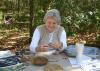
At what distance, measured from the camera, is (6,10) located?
35.2ft

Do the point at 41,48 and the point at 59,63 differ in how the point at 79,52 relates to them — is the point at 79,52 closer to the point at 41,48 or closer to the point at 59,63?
the point at 59,63

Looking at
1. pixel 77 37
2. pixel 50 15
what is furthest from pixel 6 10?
pixel 50 15

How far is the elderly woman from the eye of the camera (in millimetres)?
3095

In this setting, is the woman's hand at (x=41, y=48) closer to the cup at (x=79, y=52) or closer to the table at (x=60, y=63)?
the table at (x=60, y=63)

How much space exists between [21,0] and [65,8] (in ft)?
12.2

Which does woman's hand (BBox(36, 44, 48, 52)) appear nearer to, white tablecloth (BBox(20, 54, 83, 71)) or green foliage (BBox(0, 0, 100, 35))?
white tablecloth (BBox(20, 54, 83, 71))

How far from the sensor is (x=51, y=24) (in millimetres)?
3160

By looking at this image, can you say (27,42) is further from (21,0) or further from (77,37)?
(21,0)

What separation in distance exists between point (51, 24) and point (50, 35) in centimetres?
17

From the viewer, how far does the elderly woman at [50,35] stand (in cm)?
309

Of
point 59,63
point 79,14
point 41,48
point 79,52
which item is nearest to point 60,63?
point 59,63

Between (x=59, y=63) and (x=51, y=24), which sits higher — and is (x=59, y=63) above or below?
below

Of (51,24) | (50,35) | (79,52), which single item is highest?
(51,24)

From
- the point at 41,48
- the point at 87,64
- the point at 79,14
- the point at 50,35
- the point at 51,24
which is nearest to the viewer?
the point at 87,64
